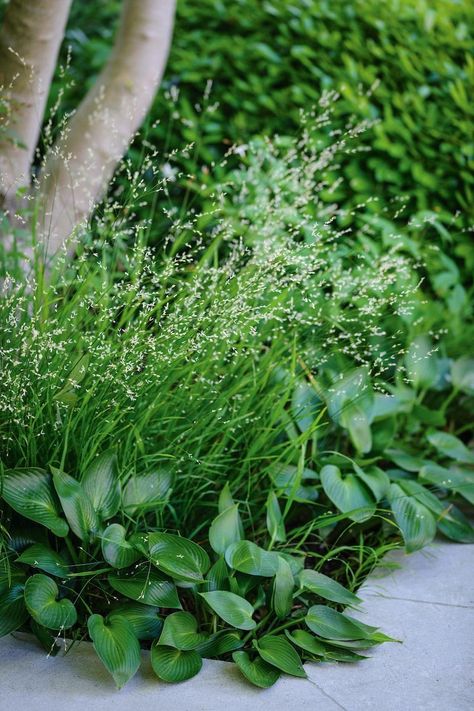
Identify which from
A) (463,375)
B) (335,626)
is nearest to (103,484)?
(335,626)

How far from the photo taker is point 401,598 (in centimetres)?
234

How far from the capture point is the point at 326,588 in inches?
85.7

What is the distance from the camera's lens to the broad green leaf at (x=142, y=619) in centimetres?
202

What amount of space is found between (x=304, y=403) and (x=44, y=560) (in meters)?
0.96

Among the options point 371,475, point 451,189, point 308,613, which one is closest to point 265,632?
point 308,613

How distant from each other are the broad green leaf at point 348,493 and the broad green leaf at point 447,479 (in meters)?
0.30

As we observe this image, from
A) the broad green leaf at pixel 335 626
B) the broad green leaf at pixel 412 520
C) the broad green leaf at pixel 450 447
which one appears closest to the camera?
the broad green leaf at pixel 335 626

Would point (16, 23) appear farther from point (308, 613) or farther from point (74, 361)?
point (308, 613)

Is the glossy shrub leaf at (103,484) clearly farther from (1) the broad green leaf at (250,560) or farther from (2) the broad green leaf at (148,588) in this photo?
(1) the broad green leaf at (250,560)

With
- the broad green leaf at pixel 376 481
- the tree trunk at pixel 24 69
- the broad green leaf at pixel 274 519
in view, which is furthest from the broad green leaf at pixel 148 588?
the tree trunk at pixel 24 69

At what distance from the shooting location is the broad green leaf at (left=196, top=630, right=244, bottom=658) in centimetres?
202

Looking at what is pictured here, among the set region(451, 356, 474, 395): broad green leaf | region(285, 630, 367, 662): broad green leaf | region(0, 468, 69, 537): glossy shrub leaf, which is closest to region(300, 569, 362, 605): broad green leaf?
region(285, 630, 367, 662): broad green leaf

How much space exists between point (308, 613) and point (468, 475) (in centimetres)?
97

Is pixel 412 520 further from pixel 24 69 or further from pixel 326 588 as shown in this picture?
pixel 24 69
